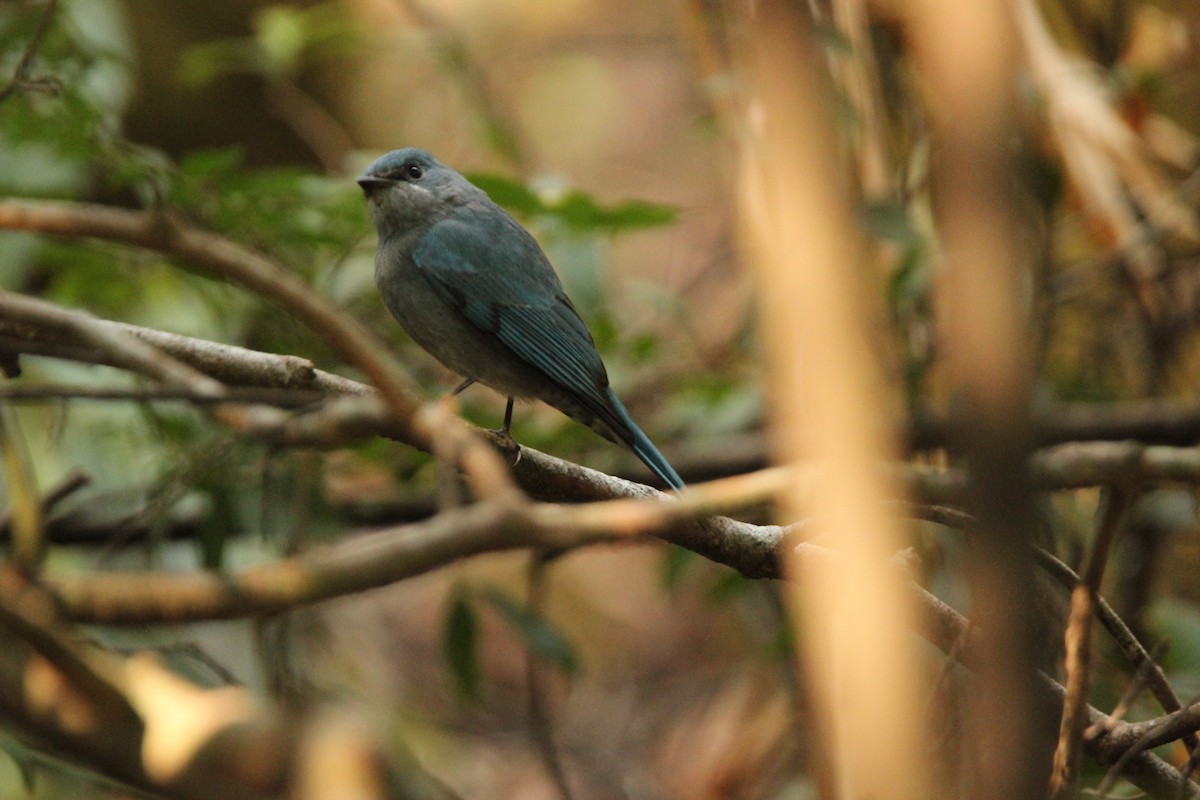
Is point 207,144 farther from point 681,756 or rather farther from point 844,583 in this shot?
point 844,583

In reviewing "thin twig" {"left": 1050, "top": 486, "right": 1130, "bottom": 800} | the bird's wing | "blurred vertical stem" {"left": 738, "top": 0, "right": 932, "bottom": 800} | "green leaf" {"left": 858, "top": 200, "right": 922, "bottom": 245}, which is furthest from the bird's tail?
"blurred vertical stem" {"left": 738, "top": 0, "right": 932, "bottom": 800}

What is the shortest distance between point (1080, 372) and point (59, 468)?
4736mm

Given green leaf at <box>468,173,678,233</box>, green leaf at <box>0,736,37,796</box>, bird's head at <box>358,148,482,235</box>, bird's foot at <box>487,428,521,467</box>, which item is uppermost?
bird's head at <box>358,148,482,235</box>

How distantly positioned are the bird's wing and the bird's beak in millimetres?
261

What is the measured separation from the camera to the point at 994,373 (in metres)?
1.15

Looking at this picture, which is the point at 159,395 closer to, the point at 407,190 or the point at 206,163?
the point at 206,163

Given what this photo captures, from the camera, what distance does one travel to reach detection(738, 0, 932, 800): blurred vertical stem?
148 centimetres

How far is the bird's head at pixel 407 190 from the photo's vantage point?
476 centimetres

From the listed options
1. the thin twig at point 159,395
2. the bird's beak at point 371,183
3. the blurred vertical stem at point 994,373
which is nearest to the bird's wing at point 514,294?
the bird's beak at point 371,183

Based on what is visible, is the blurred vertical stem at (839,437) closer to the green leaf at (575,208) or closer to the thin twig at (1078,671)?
the thin twig at (1078,671)

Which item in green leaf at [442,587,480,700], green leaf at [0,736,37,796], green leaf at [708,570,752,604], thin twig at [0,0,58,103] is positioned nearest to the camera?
green leaf at [0,736,37,796]

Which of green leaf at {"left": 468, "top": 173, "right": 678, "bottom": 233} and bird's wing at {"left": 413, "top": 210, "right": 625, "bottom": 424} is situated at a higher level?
green leaf at {"left": 468, "top": 173, "right": 678, "bottom": 233}

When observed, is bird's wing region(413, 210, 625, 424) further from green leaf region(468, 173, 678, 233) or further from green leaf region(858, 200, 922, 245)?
green leaf region(858, 200, 922, 245)

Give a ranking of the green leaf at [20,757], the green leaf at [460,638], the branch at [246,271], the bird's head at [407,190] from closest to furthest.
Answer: the branch at [246,271]
the green leaf at [20,757]
the green leaf at [460,638]
the bird's head at [407,190]
